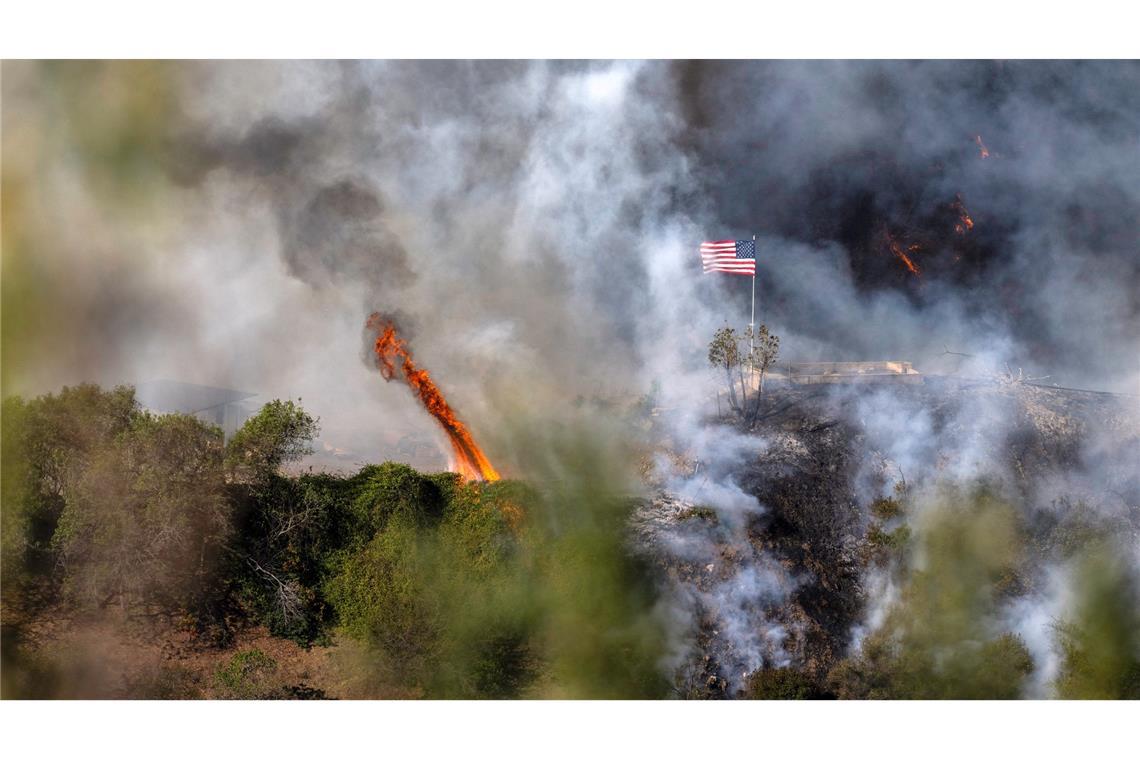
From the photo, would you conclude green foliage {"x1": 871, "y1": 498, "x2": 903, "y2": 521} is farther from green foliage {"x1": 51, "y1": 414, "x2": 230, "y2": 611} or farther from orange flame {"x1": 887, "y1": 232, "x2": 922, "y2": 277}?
green foliage {"x1": 51, "y1": 414, "x2": 230, "y2": 611}

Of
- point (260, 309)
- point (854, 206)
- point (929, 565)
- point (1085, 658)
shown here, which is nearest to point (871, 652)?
point (929, 565)

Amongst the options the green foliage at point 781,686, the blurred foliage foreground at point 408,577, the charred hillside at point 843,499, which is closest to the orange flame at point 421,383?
the blurred foliage foreground at point 408,577

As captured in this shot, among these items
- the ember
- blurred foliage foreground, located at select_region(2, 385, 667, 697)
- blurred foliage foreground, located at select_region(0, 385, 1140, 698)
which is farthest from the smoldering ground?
blurred foliage foreground, located at select_region(0, 385, 1140, 698)

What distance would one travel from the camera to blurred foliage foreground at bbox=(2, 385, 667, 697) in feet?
63.8

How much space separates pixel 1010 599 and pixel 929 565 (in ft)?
6.17

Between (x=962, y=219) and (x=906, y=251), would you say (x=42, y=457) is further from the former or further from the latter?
(x=962, y=219)

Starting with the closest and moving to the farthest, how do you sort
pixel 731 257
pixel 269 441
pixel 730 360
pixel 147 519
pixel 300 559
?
pixel 147 519, pixel 269 441, pixel 300 559, pixel 731 257, pixel 730 360

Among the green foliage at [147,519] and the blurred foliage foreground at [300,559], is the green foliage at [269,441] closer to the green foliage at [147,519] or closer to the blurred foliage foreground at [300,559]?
the blurred foliage foreground at [300,559]

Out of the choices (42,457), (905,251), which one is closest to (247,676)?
(42,457)

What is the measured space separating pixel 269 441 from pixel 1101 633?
1925cm

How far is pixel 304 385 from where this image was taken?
21641 millimetres

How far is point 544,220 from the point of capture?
21641 millimetres

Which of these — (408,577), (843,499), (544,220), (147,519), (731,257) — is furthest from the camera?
(544,220)

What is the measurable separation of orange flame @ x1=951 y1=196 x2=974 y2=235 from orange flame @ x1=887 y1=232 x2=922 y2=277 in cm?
103
